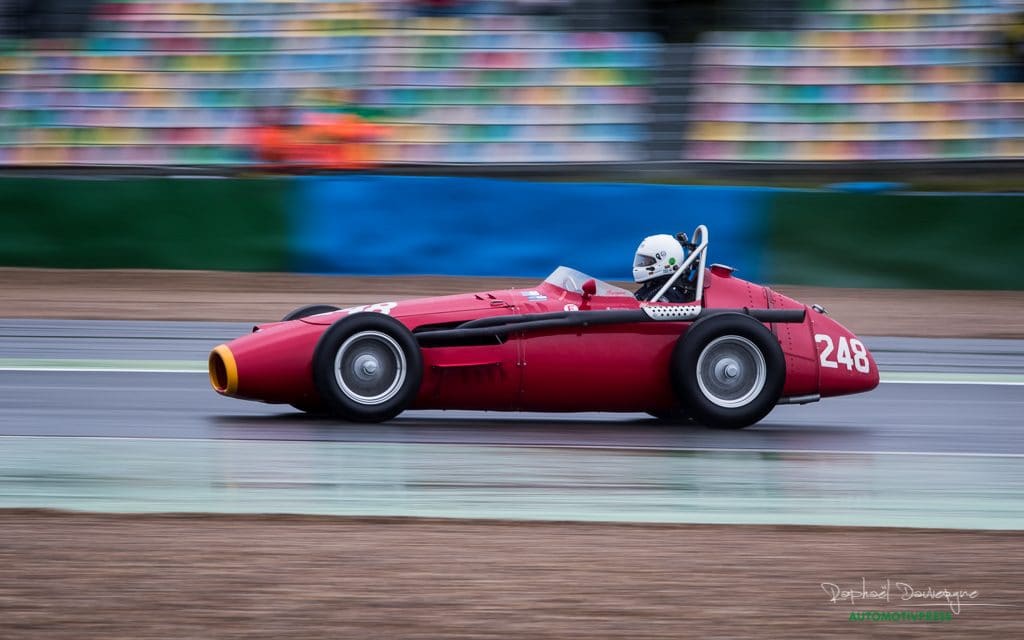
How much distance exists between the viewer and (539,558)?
15.4 ft

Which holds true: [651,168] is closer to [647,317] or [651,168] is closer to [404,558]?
[647,317]

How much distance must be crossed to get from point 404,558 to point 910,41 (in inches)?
662

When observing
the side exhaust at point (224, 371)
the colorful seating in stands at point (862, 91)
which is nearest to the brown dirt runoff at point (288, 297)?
the colorful seating in stands at point (862, 91)

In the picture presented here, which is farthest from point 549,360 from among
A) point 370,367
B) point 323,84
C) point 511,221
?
point 323,84

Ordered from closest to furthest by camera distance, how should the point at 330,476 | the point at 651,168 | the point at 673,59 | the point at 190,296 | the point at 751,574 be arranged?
the point at 751,574
the point at 330,476
the point at 190,296
the point at 651,168
the point at 673,59

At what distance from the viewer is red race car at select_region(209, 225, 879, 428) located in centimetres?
708

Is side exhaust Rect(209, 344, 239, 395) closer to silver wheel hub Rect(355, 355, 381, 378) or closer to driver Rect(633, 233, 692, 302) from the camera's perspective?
silver wheel hub Rect(355, 355, 381, 378)

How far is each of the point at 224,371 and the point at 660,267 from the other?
2422 millimetres

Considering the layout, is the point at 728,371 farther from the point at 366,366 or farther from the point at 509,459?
the point at 366,366

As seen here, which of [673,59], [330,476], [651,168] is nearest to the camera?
[330,476]

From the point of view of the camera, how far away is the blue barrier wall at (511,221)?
48.2ft

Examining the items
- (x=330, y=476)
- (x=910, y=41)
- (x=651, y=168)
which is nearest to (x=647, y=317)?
(x=330, y=476)

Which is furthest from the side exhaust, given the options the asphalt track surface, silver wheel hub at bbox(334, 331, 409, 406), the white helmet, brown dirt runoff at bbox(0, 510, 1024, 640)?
the white helmet

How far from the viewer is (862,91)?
752 inches
